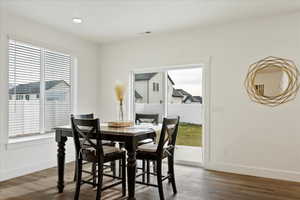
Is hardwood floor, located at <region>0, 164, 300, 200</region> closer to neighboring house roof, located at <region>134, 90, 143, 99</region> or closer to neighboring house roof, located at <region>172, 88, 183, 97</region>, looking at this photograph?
neighboring house roof, located at <region>172, 88, 183, 97</region>

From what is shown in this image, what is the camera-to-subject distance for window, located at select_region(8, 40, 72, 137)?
386 centimetres

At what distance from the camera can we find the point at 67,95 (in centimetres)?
487

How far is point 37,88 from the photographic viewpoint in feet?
14.0

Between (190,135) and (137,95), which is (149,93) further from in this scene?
(190,135)

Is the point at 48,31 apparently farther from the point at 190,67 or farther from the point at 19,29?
the point at 190,67

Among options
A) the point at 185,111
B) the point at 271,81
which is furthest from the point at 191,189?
the point at 271,81

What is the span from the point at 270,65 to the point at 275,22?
659 millimetres

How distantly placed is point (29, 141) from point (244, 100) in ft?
11.7

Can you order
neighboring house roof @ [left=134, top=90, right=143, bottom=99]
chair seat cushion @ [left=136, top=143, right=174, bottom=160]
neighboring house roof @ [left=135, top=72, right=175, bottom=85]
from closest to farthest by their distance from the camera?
1. chair seat cushion @ [left=136, top=143, right=174, bottom=160]
2. neighboring house roof @ [left=135, top=72, right=175, bottom=85]
3. neighboring house roof @ [left=134, top=90, right=143, bottom=99]

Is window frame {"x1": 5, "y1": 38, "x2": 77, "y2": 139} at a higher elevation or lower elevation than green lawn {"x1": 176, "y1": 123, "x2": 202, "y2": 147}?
higher

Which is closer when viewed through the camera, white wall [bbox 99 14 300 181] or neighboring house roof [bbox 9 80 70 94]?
white wall [bbox 99 14 300 181]

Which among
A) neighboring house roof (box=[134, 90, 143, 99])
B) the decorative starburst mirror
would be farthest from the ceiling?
neighboring house roof (box=[134, 90, 143, 99])

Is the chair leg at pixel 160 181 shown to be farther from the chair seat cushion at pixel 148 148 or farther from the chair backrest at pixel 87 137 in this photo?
the chair backrest at pixel 87 137

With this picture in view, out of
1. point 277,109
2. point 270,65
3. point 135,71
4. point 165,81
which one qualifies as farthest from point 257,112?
point 135,71
